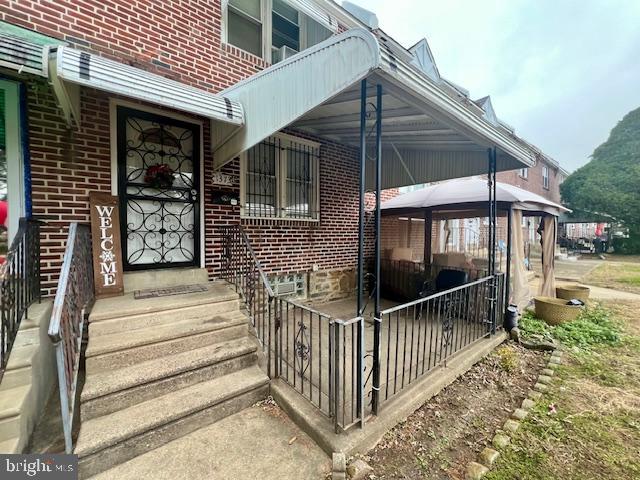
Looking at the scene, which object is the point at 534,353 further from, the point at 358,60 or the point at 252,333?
the point at 358,60

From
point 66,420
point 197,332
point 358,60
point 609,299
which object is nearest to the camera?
point 66,420

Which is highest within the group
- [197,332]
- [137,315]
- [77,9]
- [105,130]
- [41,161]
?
[77,9]

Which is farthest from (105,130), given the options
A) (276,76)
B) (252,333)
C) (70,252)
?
(252,333)

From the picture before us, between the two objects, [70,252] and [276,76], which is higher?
[276,76]

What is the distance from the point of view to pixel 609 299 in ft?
23.6

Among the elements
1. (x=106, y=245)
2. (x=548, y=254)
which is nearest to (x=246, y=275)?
(x=106, y=245)

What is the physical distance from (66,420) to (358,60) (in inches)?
125

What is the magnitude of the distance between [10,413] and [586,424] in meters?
4.56

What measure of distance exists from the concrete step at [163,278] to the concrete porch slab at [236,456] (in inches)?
78.8

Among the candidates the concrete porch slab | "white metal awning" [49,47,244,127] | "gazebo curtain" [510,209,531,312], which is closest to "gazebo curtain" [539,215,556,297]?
"gazebo curtain" [510,209,531,312]

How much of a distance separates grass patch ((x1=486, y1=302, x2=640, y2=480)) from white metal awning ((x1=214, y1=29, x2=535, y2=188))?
9.62 ft

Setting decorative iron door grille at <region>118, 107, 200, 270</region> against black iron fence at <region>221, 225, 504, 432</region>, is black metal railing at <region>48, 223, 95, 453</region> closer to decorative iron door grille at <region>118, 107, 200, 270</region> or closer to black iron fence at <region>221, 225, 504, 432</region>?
decorative iron door grille at <region>118, 107, 200, 270</region>

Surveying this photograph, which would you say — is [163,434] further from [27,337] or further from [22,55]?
[22,55]

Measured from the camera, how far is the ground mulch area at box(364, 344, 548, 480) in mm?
2119
